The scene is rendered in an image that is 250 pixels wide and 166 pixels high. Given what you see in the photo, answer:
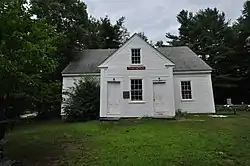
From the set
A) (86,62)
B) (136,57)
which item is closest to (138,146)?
(136,57)

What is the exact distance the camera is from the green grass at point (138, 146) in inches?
372

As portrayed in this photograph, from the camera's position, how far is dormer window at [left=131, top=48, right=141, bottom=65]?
2006 centimetres

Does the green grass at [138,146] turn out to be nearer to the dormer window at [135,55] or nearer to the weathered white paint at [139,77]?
the weathered white paint at [139,77]

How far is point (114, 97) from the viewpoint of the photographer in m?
19.6

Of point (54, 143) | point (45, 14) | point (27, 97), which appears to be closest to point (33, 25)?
point (27, 97)

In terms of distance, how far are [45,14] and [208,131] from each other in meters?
17.8

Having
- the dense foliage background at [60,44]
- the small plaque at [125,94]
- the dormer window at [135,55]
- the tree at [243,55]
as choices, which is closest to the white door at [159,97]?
the small plaque at [125,94]

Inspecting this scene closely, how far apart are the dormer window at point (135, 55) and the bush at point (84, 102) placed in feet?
10.7

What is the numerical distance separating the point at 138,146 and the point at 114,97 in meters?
8.84

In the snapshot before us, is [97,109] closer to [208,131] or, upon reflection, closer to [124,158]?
[208,131]

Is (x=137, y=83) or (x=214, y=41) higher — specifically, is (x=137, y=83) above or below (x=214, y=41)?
below

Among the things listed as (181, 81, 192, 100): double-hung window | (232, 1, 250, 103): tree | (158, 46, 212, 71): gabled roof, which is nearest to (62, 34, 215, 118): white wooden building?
(181, 81, 192, 100): double-hung window

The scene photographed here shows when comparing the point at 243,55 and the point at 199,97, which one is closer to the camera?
the point at 199,97

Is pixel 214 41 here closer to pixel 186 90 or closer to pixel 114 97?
pixel 186 90
